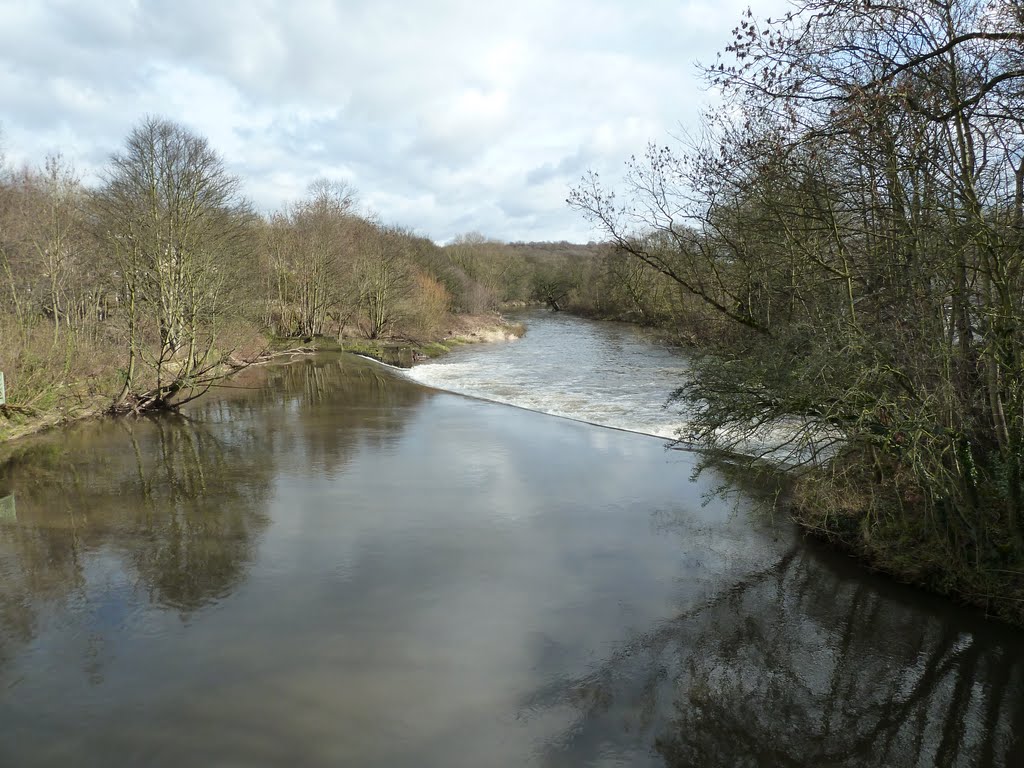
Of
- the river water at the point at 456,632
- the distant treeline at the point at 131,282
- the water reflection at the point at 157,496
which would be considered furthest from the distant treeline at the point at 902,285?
the water reflection at the point at 157,496

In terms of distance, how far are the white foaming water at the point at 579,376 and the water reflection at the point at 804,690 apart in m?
6.15

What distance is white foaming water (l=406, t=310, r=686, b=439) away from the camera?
19281 mm

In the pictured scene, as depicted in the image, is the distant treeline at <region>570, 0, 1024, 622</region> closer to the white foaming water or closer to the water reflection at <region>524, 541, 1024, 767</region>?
the water reflection at <region>524, 541, 1024, 767</region>

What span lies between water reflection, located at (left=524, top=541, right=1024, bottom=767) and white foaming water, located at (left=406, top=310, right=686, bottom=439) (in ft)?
20.2

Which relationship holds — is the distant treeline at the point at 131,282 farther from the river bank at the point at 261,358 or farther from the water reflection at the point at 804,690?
the water reflection at the point at 804,690

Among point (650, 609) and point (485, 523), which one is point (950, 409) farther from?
point (485, 523)

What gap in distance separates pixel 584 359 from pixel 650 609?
25.3 m

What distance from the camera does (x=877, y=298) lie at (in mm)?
7918

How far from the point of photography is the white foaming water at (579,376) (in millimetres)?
19281

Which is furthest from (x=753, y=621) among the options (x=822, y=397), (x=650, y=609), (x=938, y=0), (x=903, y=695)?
(x=938, y=0)

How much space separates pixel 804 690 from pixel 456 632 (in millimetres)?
3391

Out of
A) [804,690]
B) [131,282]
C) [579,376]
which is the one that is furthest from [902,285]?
[579,376]

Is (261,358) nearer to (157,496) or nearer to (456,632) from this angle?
(157,496)

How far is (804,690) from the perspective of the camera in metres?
6.06
